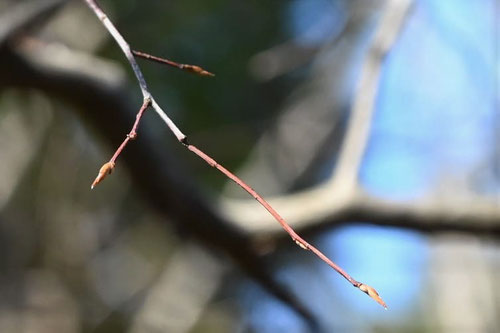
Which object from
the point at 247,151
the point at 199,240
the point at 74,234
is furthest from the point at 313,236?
the point at 247,151

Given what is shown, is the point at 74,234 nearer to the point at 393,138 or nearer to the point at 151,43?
the point at 151,43

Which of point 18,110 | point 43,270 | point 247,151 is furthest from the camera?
point 247,151

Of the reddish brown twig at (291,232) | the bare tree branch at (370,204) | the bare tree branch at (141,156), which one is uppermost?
the bare tree branch at (370,204)

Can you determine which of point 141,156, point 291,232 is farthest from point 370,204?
point 291,232

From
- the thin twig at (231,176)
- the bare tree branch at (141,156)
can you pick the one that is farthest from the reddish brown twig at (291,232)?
the bare tree branch at (141,156)

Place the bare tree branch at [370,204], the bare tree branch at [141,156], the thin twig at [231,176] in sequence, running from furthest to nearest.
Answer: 1. the bare tree branch at [370,204]
2. the bare tree branch at [141,156]
3. the thin twig at [231,176]

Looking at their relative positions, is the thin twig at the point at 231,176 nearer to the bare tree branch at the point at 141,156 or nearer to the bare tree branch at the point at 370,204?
the bare tree branch at the point at 141,156

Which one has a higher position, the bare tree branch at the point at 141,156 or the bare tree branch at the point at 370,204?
the bare tree branch at the point at 370,204

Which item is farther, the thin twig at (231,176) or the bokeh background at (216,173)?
the bokeh background at (216,173)

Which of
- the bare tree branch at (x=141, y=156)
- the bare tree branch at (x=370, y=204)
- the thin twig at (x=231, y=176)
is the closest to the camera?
the thin twig at (x=231, y=176)

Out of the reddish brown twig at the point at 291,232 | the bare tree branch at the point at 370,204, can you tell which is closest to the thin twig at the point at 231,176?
the reddish brown twig at the point at 291,232

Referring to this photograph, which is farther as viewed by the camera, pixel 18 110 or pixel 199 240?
pixel 18 110
